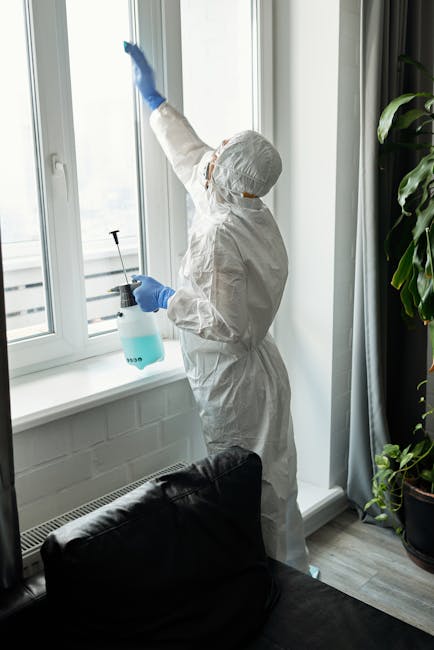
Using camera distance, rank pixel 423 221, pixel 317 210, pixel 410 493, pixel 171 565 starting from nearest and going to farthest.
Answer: pixel 171 565, pixel 423 221, pixel 410 493, pixel 317 210

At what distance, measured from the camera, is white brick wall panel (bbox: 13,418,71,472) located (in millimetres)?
1613

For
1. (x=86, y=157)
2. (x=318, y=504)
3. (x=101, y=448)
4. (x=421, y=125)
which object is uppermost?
(x=421, y=125)

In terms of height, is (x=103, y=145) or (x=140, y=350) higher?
(x=103, y=145)

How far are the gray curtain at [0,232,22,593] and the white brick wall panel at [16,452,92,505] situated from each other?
0.24 m

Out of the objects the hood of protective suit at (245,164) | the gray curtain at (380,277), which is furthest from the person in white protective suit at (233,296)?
the gray curtain at (380,277)

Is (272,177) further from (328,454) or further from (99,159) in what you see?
(328,454)

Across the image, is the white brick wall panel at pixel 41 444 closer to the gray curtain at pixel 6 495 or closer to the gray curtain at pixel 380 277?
the gray curtain at pixel 6 495

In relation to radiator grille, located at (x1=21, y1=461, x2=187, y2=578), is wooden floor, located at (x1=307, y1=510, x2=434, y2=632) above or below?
below

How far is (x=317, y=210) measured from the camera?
245 cm

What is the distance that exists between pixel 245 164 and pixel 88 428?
84 centimetres

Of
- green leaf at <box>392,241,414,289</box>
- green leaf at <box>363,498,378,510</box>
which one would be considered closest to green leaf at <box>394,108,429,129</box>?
green leaf at <box>392,241,414,289</box>

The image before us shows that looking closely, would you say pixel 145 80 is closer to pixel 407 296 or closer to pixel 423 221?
pixel 423 221

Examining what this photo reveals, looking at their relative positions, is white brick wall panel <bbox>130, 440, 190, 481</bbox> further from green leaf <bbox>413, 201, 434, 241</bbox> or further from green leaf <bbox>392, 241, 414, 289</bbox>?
green leaf <bbox>413, 201, 434, 241</bbox>

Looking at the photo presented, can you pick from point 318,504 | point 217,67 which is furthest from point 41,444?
point 217,67
